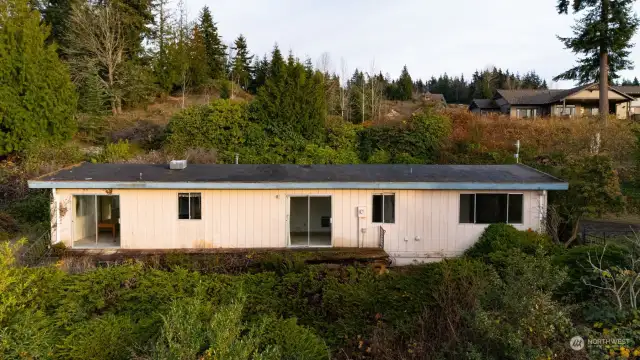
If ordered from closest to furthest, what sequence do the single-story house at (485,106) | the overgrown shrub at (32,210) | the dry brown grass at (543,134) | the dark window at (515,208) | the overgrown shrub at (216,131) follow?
the dark window at (515,208) → the overgrown shrub at (32,210) → the dry brown grass at (543,134) → the overgrown shrub at (216,131) → the single-story house at (485,106)

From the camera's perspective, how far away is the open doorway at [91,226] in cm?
1127

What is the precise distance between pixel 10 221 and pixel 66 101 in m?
8.74

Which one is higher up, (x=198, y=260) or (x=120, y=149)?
(x=120, y=149)

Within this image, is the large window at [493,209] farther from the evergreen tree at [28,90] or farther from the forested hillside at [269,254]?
the evergreen tree at [28,90]

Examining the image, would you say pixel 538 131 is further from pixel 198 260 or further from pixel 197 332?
pixel 197 332

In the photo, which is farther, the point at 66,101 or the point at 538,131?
the point at 538,131

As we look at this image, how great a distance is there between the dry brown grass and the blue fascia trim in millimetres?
10419

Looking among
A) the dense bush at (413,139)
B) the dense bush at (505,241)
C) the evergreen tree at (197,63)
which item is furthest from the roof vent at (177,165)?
the evergreen tree at (197,63)

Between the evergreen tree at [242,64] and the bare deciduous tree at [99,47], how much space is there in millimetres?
14378

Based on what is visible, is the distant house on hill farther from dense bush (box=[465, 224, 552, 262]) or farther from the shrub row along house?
dense bush (box=[465, 224, 552, 262])

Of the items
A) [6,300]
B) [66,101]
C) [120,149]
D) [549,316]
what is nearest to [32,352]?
[6,300]

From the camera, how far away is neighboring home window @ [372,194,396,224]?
36.6ft

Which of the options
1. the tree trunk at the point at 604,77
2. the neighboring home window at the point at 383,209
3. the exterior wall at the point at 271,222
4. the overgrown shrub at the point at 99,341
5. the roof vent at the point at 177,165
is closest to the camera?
the overgrown shrub at the point at 99,341

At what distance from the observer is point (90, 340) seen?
214 inches
